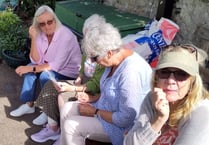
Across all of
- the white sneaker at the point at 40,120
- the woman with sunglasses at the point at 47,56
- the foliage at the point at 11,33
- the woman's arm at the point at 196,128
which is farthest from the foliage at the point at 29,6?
the woman's arm at the point at 196,128

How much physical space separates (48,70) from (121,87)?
155 cm

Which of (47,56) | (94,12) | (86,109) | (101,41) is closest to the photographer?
(101,41)

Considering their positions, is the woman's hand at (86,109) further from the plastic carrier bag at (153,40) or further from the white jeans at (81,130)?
the plastic carrier bag at (153,40)

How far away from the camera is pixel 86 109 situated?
10.6 feet

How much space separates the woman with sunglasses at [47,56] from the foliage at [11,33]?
1564mm

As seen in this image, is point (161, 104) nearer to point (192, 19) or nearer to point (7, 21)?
point (192, 19)

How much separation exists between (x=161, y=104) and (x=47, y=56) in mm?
2402

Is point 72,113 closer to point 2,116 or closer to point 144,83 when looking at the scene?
point 144,83

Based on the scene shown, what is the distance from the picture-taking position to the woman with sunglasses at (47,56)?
166 inches

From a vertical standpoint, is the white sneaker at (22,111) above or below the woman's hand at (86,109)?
below

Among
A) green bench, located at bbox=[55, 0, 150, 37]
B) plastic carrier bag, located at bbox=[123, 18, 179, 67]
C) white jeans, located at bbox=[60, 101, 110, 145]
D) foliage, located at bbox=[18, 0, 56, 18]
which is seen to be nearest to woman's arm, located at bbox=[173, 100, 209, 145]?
white jeans, located at bbox=[60, 101, 110, 145]

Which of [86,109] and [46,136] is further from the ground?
[86,109]

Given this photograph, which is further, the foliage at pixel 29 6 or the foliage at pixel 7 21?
the foliage at pixel 29 6

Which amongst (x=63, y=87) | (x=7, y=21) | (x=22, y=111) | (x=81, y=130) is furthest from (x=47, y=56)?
(x=7, y=21)
